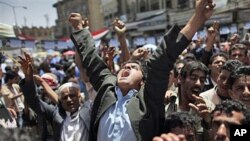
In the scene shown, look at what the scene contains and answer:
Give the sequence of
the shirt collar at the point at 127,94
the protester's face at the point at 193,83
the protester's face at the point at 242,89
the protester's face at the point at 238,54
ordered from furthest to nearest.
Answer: the protester's face at the point at 238,54 → the protester's face at the point at 193,83 → the protester's face at the point at 242,89 → the shirt collar at the point at 127,94

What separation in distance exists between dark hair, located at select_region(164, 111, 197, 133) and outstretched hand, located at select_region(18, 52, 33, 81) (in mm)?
1264

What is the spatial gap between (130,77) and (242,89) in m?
0.82

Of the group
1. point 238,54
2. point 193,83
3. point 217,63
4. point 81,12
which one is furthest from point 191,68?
point 81,12

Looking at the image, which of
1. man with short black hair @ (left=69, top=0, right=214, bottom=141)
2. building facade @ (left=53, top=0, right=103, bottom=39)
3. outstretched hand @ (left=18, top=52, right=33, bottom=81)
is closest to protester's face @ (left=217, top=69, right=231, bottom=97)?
man with short black hair @ (left=69, top=0, right=214, bottom=141)

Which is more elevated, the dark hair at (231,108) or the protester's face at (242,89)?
the dark hair at (231,108)

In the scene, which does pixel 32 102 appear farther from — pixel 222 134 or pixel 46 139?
pixel 222 134

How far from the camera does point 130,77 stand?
9.41ft

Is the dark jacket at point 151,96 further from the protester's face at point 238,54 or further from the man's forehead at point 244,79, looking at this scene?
the protester's face at point 238,54

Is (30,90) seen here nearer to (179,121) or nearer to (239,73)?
(179,121)

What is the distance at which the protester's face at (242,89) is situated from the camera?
3.01 m

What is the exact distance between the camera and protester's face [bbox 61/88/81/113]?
10.8ft

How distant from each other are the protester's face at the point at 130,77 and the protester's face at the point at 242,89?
0.71 metres

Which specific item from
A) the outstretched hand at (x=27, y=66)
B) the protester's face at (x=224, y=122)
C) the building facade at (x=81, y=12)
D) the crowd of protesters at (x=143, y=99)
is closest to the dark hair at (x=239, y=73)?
the crowd of protesters at (x=143, y=99)

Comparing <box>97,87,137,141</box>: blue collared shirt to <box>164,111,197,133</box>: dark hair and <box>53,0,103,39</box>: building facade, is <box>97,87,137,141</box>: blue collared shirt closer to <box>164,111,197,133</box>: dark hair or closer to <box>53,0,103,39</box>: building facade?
<box>164,111,197,133</box>: dark hair
